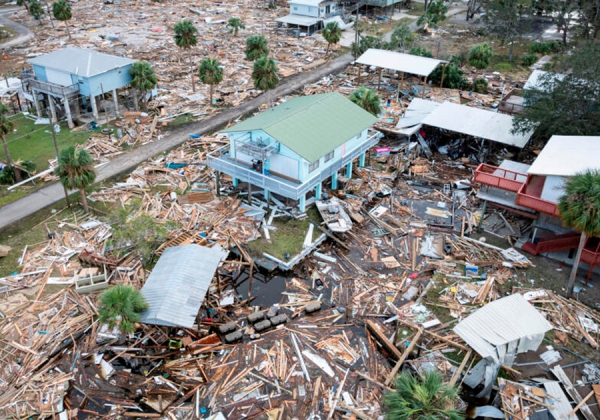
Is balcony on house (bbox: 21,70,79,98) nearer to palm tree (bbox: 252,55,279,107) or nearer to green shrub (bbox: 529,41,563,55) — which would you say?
palm tree (bbox: 252,55,279,107)

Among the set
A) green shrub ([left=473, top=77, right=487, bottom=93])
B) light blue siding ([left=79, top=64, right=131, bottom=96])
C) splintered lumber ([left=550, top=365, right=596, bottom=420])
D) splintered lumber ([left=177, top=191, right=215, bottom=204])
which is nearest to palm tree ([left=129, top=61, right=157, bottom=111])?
light blue siding ([left=79, top=64, right=131, bottom=96])

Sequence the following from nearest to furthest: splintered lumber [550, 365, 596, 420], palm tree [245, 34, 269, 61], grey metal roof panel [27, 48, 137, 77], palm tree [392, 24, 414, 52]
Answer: splintered lumber [550, 365, 596, 420]
grey metal roof panel [27, 48, 137, 77]
palm tree [245, 34, 269, 61]
palm tree [392, 24, 414, 52]

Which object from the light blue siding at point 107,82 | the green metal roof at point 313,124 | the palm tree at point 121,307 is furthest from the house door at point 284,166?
the light blue siding at point 107,82

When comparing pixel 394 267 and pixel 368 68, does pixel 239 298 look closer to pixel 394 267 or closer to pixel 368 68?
pixel 394 267

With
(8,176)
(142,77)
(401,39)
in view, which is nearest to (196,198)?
(8,176)

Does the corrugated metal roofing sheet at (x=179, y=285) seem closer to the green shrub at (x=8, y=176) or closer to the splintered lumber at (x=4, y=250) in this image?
the splintered lumber at (x=4, y=250)
